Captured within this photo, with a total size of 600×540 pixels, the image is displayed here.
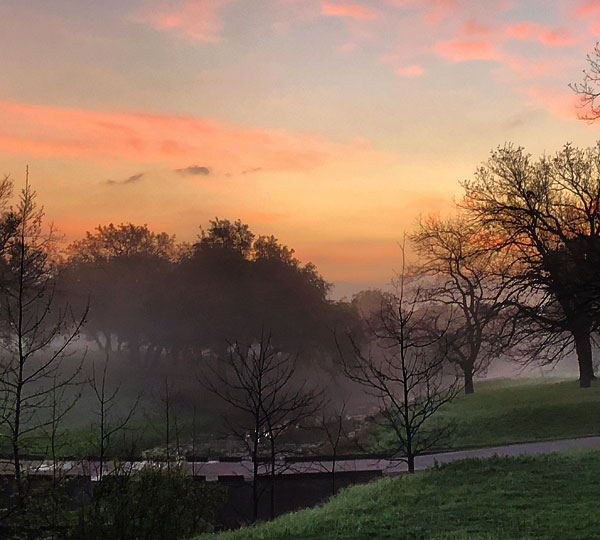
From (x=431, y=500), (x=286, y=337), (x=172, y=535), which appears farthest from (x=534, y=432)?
(x=286, y=337)

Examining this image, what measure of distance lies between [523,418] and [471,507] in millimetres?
16947

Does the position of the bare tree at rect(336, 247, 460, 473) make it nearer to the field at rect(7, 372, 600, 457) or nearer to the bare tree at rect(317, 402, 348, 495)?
the field at rect(7, 372, 600, 457)

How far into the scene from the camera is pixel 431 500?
46.4ft

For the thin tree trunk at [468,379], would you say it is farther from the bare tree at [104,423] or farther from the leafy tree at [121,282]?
the leafy tree at [121,282]

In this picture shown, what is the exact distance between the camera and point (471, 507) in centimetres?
1298

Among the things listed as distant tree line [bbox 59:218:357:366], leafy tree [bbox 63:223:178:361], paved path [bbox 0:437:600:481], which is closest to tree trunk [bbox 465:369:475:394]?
distant tree line [bbox 59:218:357:366]

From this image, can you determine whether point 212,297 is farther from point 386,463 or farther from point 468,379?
point 386,463

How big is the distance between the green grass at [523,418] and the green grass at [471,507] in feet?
26.5

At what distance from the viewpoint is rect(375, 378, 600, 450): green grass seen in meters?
25.7

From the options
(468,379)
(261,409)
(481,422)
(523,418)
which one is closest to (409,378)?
A: (468,379)

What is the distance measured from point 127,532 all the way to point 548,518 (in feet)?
26.9

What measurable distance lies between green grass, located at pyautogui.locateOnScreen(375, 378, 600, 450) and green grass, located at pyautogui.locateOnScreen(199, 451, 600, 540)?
26.5ft

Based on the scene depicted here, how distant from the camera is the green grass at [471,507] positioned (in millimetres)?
11133

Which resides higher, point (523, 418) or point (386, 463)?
point (523, 418)
